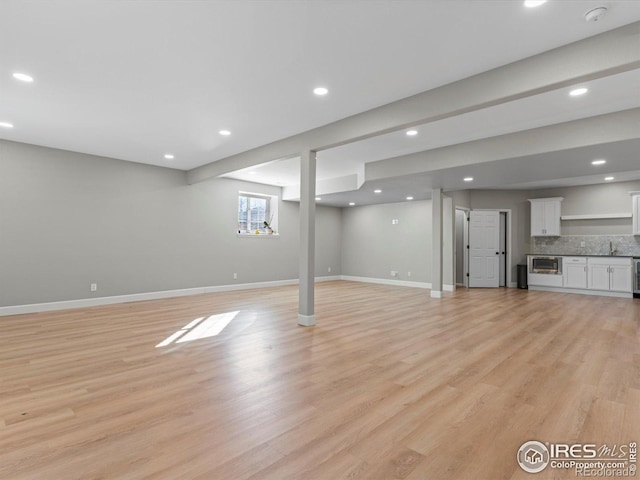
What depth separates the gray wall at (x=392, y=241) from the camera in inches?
355

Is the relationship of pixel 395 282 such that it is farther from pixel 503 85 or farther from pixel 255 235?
pixel 503 85

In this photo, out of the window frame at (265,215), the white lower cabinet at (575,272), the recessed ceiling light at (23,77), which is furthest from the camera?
the window frame at (265,215)

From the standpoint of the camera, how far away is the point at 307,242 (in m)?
4.75

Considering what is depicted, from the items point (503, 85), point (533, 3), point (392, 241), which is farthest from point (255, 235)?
point (533, 3)

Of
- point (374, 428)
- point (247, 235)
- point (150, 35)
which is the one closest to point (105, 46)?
point (150, 35)

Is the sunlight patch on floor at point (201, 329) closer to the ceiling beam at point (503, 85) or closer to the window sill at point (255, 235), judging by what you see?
the ceiling beam at point (503, 85)

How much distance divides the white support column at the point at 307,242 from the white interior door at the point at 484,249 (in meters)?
6.37

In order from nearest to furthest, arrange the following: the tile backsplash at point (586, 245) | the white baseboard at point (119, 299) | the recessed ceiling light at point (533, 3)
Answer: the recessed ceiling light at point (533, 3), the white baseboard at point (119, 299), the tile backsplash at point (586, 245)

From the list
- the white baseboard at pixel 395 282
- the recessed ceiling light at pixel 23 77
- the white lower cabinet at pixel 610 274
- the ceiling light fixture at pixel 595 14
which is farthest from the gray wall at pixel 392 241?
the recessed ceiling light at pixel 23 77

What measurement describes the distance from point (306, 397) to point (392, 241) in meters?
7.78

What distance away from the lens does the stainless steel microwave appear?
8516 mm

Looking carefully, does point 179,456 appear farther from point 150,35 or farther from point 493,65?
point 493,65

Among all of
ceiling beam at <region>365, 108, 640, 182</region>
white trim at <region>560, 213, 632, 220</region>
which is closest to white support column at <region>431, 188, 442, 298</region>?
ceiling beam at <region>365, 108, 640, 182</region>

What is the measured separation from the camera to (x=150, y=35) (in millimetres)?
2611
